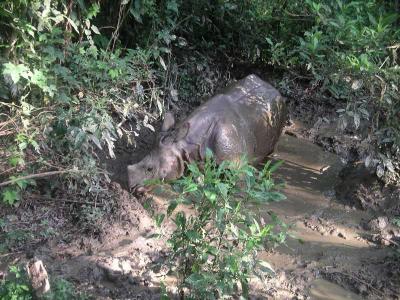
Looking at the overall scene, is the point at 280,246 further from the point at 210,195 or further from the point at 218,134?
the point at 210,195

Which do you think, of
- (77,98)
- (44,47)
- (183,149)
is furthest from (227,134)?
(44,47)

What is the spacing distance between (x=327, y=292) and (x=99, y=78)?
2628 millimetres

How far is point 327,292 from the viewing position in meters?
4.18

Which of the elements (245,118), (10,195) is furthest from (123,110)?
(245,118)

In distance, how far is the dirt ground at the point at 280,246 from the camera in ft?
13.4

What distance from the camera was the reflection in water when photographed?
4125 mm

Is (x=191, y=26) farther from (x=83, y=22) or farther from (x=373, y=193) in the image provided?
(x=373, y=193)

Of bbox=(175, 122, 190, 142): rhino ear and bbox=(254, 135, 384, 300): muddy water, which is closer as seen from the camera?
bbox=(254, 135, 384, 300): muddy water

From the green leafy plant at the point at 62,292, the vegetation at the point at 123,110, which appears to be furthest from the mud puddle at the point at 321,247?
the green leafy plant at the point at 62,292

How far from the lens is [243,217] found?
334cm

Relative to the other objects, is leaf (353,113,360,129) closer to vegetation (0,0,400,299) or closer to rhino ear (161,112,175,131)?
vegetation (0,0,400,299)

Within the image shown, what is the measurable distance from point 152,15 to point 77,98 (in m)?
1.70

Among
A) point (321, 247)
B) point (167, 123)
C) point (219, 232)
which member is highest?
point (167, 123)

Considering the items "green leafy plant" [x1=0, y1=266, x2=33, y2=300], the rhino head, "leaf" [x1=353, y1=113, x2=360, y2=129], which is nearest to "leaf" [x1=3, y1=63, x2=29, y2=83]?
"green leafy plant" [x1=0, y1=266, x2=33, y2=300]
